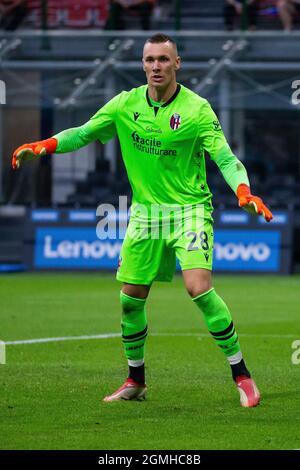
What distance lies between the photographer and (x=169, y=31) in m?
27.9

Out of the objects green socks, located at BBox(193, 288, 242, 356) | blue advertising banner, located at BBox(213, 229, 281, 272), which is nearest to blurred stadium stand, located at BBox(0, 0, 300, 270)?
blue advertising banner, located at BBox(213, 229, 281, 272)

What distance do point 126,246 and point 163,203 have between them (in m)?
0.40

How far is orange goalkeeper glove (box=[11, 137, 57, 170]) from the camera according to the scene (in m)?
8.35

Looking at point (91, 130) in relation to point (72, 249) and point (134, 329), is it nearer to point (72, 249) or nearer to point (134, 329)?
point (134, 329)

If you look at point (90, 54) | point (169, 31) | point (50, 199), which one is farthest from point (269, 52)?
point (50, 199)

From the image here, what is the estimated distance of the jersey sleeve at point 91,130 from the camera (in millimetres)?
8625

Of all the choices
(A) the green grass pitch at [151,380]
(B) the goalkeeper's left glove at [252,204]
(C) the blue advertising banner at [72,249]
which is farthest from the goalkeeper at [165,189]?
(C) the blue advertising banner at [72,249]

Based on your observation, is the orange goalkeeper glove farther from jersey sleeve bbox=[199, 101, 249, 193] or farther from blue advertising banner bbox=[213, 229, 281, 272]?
blue advertising banner bbox=[213, 229, 281, 272]

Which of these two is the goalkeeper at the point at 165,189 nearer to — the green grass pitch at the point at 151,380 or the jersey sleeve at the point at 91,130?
the jersey sleeve at the point at 91,130

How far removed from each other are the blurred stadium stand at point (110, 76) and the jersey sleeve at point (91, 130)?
1637cm

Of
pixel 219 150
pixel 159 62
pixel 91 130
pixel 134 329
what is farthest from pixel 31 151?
pixel 134 329

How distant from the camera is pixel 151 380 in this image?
30.7 feet

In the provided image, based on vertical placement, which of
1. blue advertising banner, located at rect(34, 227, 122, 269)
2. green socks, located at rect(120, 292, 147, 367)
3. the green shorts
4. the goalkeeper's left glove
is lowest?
blue advertising banner, located at rect(34, 227, 122, 269)
